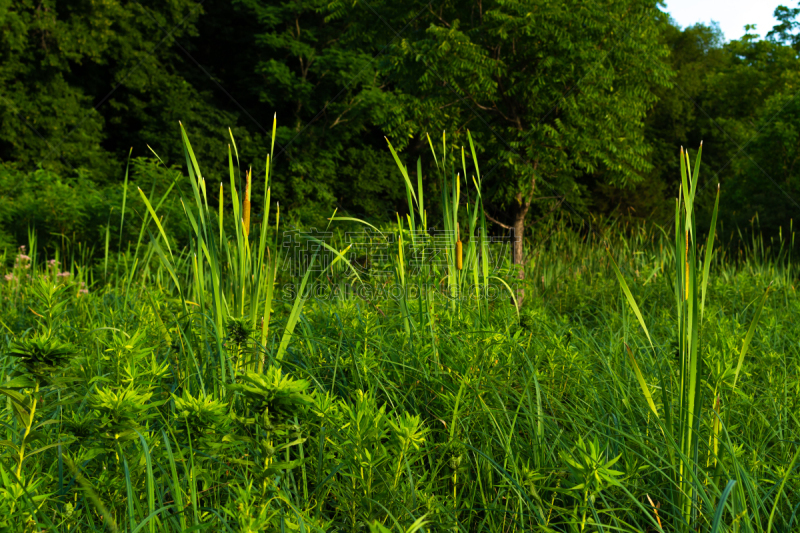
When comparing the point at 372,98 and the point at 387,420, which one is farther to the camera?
the point at 372,98

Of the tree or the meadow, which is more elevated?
the tree

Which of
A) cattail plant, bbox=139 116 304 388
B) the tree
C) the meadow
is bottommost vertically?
the meadow

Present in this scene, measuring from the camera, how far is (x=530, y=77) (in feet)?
28.7

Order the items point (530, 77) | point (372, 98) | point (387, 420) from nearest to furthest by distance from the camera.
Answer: point (387, 420)
point (530, 77)
point (372, 98)

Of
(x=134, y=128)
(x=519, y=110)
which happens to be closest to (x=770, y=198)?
(x=519, y=110)

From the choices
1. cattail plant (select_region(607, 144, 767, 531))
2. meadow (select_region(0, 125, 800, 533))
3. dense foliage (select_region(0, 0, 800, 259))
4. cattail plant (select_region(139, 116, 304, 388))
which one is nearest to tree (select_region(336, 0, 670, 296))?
dense foliage (select_region(0, 0, 800, 259))

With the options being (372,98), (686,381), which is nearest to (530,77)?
(372,98)

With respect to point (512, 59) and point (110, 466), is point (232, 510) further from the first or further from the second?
point (512, 59)

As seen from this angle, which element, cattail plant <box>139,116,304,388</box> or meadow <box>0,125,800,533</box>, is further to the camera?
cattail plant <box>139,116,304,388</box>

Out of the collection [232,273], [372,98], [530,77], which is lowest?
[232,273]

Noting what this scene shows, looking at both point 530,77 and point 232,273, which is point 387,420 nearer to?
point 232,273

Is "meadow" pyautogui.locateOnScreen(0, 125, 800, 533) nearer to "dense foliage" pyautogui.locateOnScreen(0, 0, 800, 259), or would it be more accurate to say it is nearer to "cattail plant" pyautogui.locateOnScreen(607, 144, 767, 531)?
"cattail plant" pyautogui.locateOnScreen(607, 144, 767, 531)

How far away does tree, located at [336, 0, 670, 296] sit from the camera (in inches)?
330

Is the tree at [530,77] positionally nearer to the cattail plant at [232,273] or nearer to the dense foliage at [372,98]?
the dense foliage at [372,98]
